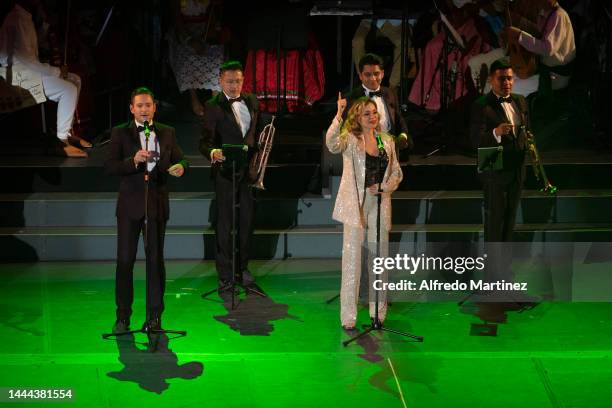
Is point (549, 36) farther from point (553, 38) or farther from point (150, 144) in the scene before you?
point (150, 144)

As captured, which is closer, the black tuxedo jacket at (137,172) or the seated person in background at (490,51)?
the black tuxedo jacket at (137,172)

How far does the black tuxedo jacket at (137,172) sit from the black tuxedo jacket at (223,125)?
1.00 meters

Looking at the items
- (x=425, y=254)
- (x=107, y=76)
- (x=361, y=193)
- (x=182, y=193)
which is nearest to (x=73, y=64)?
(x=107, y=76)

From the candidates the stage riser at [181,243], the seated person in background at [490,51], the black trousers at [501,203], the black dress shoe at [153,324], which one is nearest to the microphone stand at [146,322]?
the black dress shoe at [153,324]

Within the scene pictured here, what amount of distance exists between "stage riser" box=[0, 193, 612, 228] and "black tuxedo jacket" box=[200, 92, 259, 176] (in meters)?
1.50

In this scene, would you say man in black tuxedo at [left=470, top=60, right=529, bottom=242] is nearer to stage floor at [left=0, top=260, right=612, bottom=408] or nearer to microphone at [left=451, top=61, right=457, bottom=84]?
stage floor at [left=0, top=260, right=612, bottom=408]

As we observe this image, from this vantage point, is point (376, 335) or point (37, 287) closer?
point (376, 335)

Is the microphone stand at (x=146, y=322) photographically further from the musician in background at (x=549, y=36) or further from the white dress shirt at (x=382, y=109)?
the musician in background at (x=549, y=36)

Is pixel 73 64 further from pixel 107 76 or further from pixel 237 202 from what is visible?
pixel 237 202

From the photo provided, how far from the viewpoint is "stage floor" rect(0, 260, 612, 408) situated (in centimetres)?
642

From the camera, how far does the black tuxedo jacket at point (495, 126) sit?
8148 millimetres

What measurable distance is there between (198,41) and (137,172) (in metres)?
4.35

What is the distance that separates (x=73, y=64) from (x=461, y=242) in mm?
4307

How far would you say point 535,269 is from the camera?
9094 millimetres
